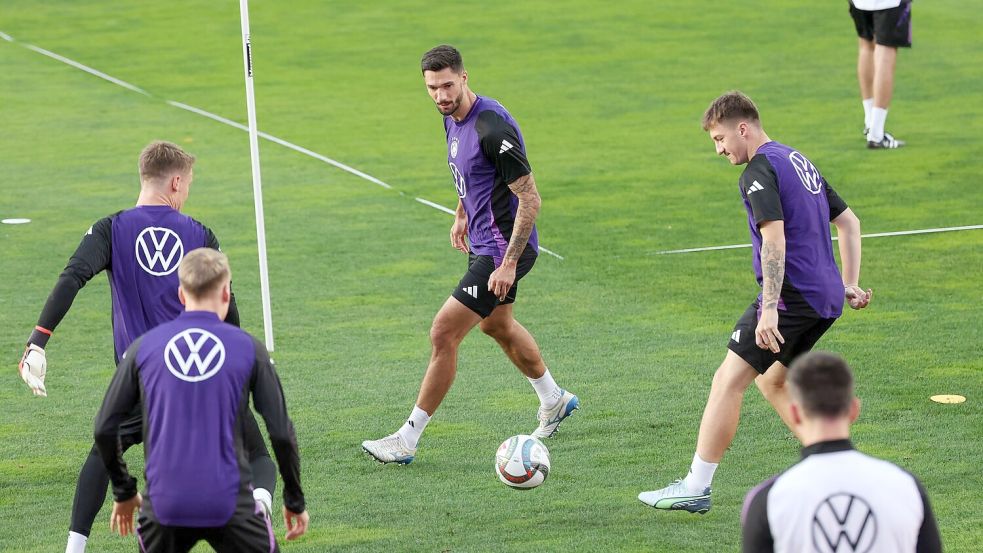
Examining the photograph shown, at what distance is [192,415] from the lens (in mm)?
4430

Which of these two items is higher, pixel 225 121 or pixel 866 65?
pixel 866 65

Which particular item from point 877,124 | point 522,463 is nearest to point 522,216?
point 522,463

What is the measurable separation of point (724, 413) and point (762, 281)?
64 centimetres

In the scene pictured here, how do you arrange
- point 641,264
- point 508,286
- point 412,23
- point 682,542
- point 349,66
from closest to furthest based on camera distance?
point 682,542, point 508,286, point 641,264, point 349,66, point 412,23

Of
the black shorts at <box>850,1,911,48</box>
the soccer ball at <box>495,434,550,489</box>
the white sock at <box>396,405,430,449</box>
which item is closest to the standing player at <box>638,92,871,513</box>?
the soccer ball at <box>495,434,550,489</box>

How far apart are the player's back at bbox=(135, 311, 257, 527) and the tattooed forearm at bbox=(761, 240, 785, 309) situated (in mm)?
2637

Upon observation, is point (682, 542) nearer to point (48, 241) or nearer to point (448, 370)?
point (448, 370)

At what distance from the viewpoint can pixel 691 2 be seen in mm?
26641

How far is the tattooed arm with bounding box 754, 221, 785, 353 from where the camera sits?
245 inches

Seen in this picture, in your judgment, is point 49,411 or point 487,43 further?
point 487,43

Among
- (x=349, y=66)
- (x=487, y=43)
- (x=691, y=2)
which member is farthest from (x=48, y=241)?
(x=691, y=2)

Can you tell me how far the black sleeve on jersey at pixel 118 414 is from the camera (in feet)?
14.9

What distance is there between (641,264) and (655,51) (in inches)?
460

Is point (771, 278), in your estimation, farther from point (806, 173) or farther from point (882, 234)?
point (882, 234)
